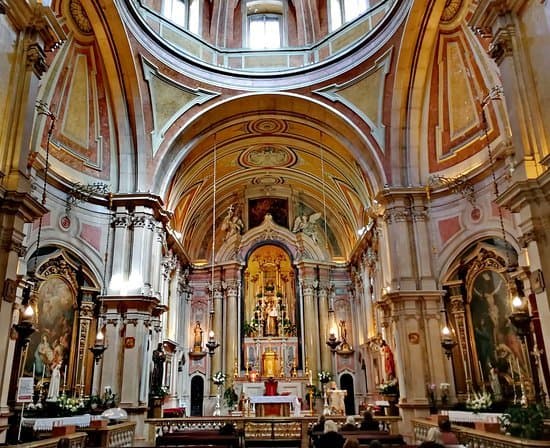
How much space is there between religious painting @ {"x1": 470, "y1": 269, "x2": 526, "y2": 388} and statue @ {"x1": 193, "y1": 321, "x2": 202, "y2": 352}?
13.2 meters

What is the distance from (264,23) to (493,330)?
44.1 feet

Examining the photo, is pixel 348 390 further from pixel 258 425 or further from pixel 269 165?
pixel 269 165

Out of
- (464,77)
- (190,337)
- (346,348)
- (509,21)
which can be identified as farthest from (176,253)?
(509,21)

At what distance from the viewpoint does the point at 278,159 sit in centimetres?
2145

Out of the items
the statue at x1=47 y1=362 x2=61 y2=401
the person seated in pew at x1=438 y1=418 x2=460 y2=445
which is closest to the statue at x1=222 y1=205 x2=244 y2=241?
the statue at x1=47 y1=362 x2=61 y2=401

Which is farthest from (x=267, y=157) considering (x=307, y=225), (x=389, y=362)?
(x=389, y=362)

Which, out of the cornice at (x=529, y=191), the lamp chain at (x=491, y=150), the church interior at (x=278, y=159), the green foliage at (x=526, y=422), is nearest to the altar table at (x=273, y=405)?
A: the church interior at (x=278, y=159)

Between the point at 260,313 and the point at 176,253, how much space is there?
225 inches

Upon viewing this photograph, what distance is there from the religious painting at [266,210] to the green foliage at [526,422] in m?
18.2

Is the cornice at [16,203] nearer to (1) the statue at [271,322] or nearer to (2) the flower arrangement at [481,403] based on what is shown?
(2) the flower arrangement at [481,403]

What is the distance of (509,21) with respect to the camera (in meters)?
8.09

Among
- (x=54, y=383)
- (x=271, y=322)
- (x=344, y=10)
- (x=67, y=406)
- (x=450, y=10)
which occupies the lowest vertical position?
(x=67, y=406)

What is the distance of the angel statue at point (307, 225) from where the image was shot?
2439 centimetres

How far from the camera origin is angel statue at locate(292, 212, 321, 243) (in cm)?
2439
